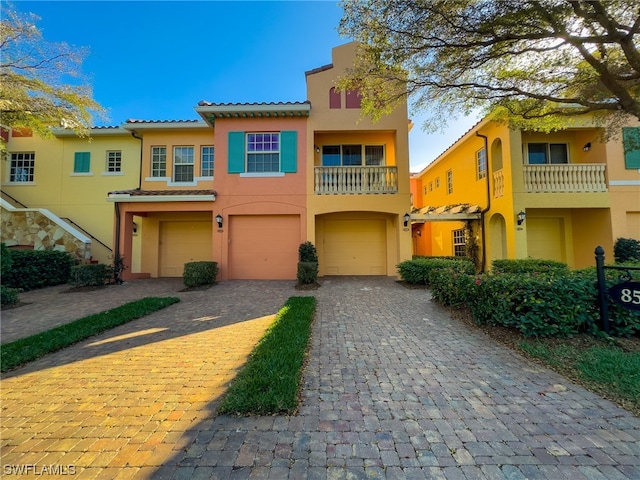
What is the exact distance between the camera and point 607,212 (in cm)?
1112

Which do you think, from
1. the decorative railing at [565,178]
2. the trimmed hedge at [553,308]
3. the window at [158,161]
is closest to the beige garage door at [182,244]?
the window at [158,161]

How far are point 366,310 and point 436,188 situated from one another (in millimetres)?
14711

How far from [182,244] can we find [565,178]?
16.4 metres

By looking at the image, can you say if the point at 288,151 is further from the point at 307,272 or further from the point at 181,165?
the point at 307,272

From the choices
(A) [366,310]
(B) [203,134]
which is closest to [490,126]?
(A) [366,310]

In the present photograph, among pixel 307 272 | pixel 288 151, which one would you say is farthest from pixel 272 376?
pixel 288 151

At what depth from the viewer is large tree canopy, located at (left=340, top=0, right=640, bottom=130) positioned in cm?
551

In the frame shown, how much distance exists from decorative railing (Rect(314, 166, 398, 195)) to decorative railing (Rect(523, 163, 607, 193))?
543cm

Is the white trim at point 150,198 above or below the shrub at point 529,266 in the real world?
above

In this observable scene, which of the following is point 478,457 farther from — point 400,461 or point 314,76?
point 314,76

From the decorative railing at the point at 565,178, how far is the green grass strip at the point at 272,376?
11359 mm

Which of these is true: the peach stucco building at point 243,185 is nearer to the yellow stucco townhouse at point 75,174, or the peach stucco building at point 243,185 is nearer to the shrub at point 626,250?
the yellow stucco townhouse at point 75,174

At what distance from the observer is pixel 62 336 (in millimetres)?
4812

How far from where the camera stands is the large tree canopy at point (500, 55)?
18.1 ft
